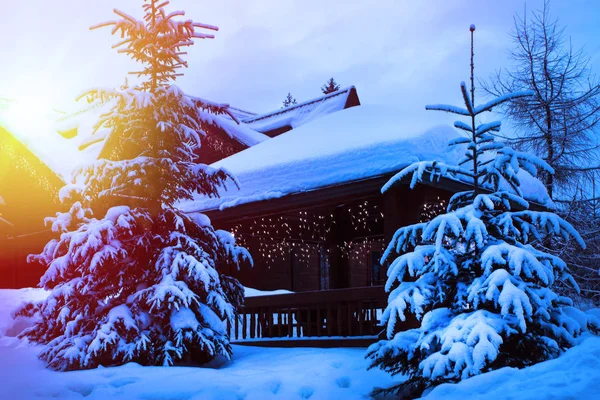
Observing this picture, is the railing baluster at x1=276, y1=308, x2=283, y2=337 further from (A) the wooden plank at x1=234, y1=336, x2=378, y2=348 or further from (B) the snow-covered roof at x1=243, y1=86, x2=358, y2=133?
(B) the snow-covered roof at x1=243, y1=86, x2=358, y2=133

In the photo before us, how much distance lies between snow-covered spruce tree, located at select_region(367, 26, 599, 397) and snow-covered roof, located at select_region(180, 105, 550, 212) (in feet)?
7.07

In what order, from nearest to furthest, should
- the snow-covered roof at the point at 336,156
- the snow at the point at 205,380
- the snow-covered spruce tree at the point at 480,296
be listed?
the snow-covered spruce tree at the point at 480,296 < the snow at the point at 205,380 < the snow-covered roof at the point at 336,156

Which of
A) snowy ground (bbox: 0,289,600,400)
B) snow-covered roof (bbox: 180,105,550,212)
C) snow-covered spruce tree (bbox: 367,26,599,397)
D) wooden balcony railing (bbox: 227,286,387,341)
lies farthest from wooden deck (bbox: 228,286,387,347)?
snow-covered spruce tree (bbox: 367,26,599,397)

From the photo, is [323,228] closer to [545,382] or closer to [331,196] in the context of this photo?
[331,196]

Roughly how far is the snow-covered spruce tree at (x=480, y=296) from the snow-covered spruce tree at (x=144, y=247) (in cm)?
307

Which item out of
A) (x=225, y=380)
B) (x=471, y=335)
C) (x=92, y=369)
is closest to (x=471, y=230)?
(x=471, y=335)

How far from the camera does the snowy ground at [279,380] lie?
169 inches

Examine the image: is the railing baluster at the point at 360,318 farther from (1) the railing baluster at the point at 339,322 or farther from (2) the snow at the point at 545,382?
(2) the snow at the point at 545,382

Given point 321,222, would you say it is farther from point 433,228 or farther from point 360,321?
point 433,228

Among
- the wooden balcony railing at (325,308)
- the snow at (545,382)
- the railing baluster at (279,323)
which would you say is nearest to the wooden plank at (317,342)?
the wooden balcony railing at (325,308)

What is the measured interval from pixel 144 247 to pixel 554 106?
14165mm

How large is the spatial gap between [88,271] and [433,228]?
16.0 ft

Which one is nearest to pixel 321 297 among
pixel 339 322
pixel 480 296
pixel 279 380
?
pixel 339 322

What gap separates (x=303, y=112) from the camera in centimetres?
2177
